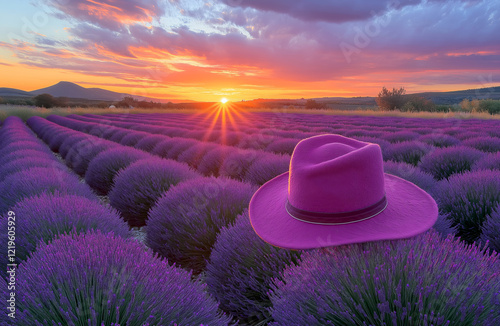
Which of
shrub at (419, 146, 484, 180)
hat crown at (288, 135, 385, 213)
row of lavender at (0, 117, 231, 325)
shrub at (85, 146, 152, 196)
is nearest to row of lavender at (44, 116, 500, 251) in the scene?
shrub at (419, 146, 484, 180)

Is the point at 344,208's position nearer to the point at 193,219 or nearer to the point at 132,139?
the point at 193,219

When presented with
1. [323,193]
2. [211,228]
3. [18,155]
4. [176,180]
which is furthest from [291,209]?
A: [18,155]

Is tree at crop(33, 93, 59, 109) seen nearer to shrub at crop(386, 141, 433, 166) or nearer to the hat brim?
shrub at crop(386, 141, 433, 166)

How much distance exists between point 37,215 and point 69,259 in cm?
111

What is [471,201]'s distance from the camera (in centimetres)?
278

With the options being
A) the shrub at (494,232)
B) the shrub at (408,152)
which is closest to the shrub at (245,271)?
the shrub at (494,232)

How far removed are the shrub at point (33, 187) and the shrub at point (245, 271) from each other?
175 centimetres

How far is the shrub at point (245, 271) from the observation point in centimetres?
176

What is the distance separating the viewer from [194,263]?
2.53 m

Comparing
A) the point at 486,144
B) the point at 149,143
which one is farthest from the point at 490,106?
the point at 149,143

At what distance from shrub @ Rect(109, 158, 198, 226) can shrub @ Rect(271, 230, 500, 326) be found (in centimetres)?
277

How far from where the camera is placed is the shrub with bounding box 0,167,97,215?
2979 mm

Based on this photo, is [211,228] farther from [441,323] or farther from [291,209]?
[441,323]

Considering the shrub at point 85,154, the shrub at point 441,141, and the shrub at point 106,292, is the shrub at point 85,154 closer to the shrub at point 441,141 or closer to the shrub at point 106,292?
the shrub at point 106,292
